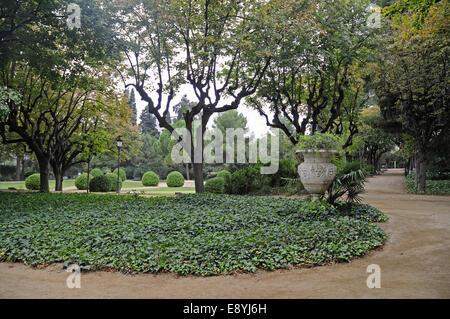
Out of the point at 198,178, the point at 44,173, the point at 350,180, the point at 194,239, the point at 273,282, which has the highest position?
the point at 350,180

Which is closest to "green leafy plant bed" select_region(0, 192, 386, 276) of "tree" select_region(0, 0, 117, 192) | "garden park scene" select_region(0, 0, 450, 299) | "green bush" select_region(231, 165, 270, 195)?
"garden park scene" select_region(0, 0, 450, 299)

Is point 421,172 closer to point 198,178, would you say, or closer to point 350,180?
point 350,180

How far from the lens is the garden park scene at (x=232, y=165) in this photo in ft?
14.3

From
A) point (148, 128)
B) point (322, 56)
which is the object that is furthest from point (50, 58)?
point (148, 128)

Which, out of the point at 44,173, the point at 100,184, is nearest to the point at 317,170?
the point at 44,173

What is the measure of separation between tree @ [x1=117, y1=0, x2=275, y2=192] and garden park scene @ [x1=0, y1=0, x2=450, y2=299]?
0.08 meters

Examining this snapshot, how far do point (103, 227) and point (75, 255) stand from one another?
1.71 meters

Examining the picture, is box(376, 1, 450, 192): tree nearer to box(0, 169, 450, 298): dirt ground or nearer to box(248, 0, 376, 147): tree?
box(248, 0, 376, 147): tree

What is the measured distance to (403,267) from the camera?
176 inches

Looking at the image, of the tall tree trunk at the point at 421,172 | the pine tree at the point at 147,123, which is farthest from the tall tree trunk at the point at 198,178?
the pine tree at the point at 147,123

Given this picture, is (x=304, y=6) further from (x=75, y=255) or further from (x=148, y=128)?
(x=148, y=128)

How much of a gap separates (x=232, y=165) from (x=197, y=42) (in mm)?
12509

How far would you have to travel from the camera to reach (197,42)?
12594 millimetres

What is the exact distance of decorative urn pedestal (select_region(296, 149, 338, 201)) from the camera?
793 cm
